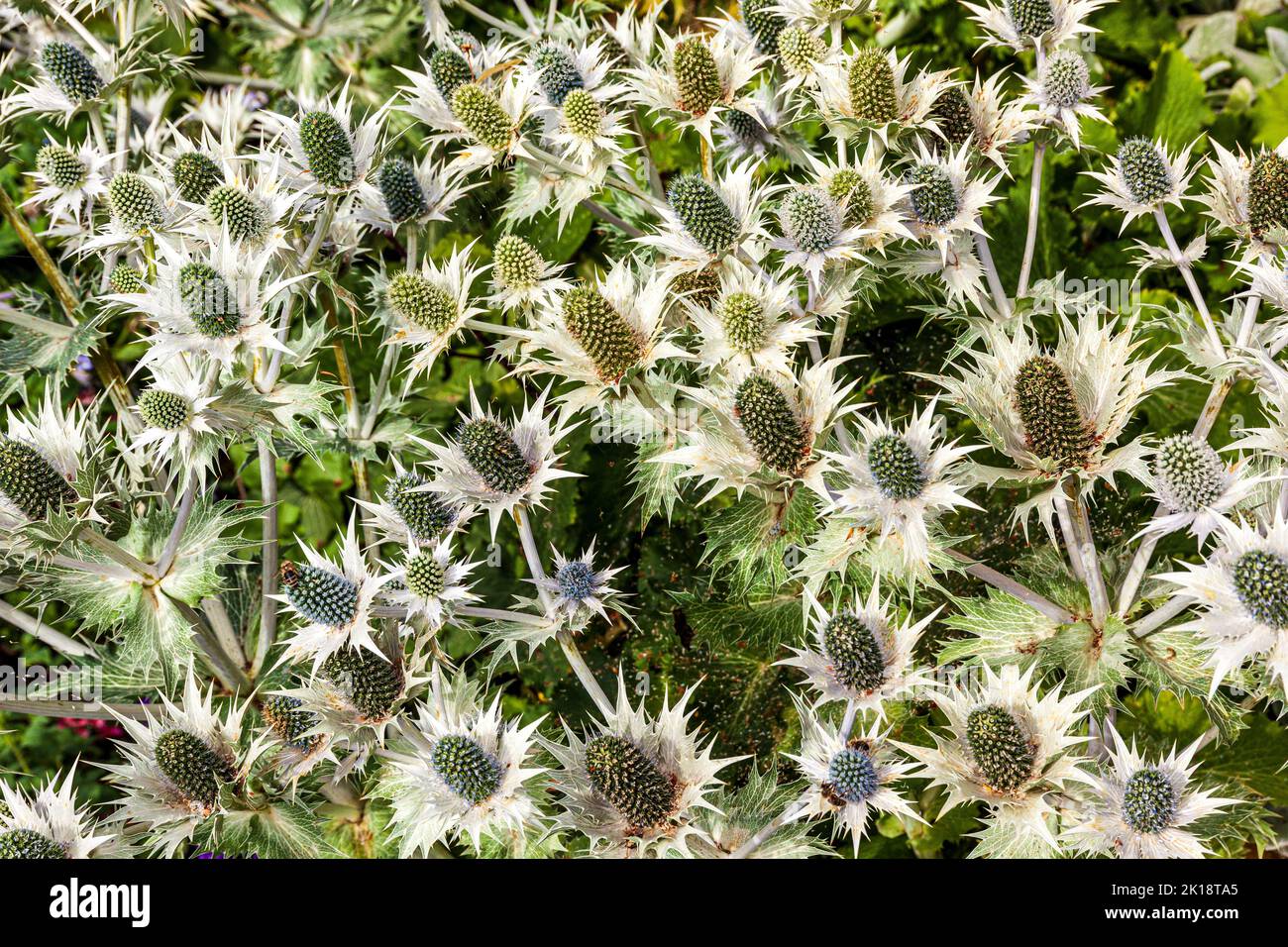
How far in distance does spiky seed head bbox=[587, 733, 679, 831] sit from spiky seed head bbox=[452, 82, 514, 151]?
1315 millimetres

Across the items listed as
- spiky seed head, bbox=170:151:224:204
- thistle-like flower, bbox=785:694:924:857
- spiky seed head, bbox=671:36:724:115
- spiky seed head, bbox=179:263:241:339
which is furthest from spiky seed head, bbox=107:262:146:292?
thistle-like flower, bbox=785:694:924:857

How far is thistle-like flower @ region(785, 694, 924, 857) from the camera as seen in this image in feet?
5.75

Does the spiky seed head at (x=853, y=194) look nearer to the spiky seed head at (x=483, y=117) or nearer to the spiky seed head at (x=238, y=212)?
the spiky seed head at (x=483, y=117)

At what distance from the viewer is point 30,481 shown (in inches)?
76.2

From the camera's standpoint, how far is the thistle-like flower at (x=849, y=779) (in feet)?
5.75

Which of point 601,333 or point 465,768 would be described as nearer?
point 465,768

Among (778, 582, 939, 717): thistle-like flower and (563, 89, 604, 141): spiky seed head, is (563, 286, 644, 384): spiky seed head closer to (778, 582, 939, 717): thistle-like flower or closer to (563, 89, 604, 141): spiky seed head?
(563, 89, 604, 141): spiky seed head

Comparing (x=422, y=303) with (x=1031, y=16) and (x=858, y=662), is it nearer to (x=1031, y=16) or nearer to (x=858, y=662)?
(x=858, y=662)

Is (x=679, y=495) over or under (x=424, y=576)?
over

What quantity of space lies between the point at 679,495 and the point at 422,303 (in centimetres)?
68

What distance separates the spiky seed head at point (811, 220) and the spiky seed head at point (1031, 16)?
65 cm

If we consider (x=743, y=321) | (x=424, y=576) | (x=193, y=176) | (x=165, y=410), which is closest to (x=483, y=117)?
(x=193, y=176)

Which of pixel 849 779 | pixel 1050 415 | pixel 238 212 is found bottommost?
pixel 849 779

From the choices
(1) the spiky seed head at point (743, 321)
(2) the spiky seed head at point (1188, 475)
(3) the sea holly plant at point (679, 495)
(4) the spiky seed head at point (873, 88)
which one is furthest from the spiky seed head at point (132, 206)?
(2) the spiky seed head at point (1188, 475)
